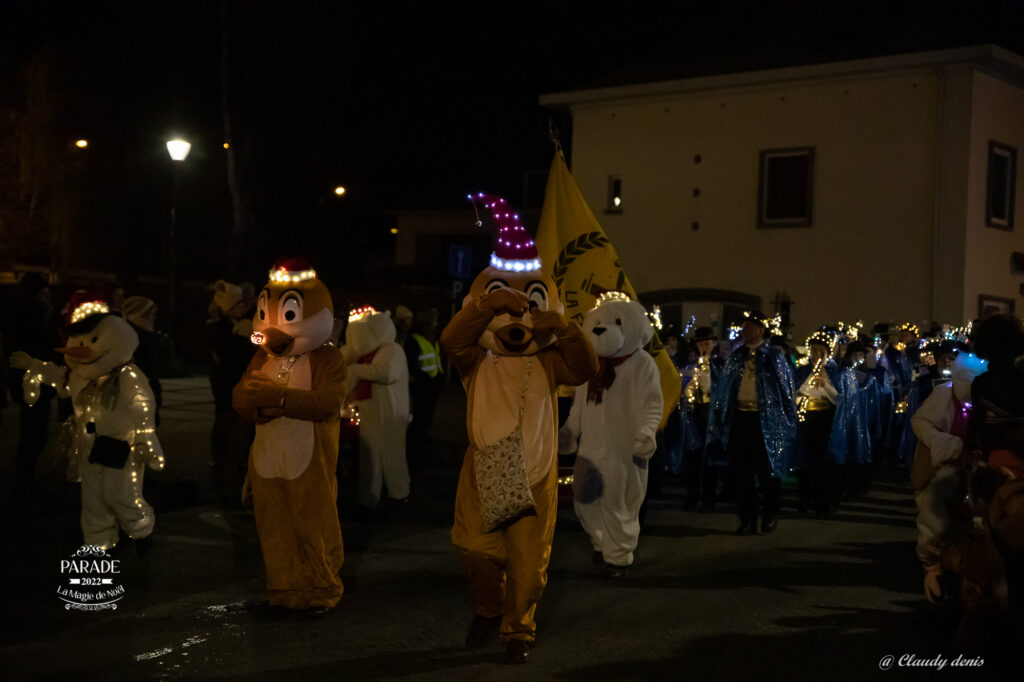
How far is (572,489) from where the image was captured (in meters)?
8.48

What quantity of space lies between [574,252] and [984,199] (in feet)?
46.2

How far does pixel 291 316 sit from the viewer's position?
6680 mm

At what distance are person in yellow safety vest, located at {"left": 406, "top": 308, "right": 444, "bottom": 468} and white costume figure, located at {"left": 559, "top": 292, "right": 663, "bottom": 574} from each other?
4813 millimetres

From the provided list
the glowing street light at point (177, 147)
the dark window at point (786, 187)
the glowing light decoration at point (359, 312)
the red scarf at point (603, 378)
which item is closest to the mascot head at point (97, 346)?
the glowing light decoration at point (359, 312)

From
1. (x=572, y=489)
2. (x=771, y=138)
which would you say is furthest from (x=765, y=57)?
(x=572, y=489)

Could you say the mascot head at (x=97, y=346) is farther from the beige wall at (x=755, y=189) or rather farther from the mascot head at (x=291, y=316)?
the beige wall at (x=755, y=189)

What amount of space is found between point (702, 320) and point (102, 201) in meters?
16.1

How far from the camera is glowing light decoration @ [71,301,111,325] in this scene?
26.1 ft

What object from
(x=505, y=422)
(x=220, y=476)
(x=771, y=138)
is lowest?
(x=220, y=476)

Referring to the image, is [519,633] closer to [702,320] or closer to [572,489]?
[572,489]

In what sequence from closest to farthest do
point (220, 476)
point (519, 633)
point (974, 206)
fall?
1. point (519, 633)
2. point (220, 476)
3. point (974, 206)

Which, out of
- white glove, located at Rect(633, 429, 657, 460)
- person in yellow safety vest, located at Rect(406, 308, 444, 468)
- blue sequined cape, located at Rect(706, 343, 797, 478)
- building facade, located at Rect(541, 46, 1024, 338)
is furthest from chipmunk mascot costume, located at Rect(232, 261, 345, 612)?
building facade, located at Rect(541, 46, 1024, 338)

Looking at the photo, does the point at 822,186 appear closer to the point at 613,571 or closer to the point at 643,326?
the point at 643,326

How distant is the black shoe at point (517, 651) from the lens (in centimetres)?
586
